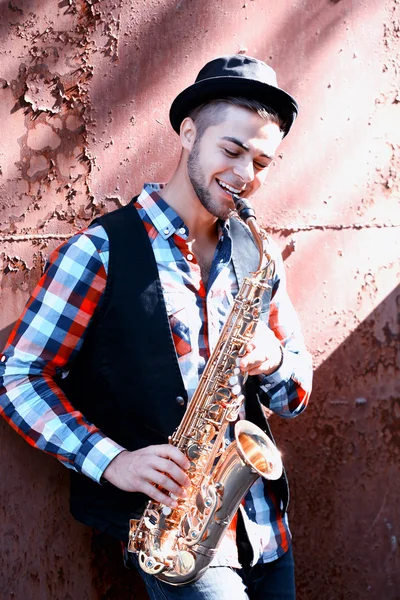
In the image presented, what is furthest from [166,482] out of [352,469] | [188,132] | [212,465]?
[352,469]

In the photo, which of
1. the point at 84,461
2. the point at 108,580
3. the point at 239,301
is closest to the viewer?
the point at 84,461

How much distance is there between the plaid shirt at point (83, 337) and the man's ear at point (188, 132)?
21 cm

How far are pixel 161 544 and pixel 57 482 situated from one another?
701 millimetres

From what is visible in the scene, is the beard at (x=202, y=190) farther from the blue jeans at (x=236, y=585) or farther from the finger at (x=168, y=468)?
the blue jeans at (x=236, y=585)

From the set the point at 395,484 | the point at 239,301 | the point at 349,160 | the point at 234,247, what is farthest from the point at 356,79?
the point at 395,484

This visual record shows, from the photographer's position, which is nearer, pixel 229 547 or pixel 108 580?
pixel 229 547

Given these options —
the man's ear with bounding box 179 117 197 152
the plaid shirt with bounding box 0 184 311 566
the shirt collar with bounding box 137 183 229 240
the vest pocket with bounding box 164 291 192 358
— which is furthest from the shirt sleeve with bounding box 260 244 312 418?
the man's ear with bounding box 179 117 197 152

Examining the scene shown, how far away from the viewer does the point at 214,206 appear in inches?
98.9

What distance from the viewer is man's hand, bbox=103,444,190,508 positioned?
2.14 m

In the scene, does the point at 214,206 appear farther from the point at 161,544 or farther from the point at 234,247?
the point at 161,544

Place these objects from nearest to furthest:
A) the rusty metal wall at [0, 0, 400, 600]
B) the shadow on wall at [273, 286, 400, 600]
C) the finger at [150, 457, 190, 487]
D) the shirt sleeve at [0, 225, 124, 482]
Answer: the finger at [150, 457, 190, 487], the shirt sleeve at [0, 225, 124, 482], the rusty metal wall at [0, 0, 400, 600], the shadow on wall at [273, 286, 400, 600]

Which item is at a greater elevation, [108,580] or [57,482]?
[57,482]

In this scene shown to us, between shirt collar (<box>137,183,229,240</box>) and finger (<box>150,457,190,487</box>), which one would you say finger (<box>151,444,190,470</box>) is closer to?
finger (<box>150,457,190,487</box>)

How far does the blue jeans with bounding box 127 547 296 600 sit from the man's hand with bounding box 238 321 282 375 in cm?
64
